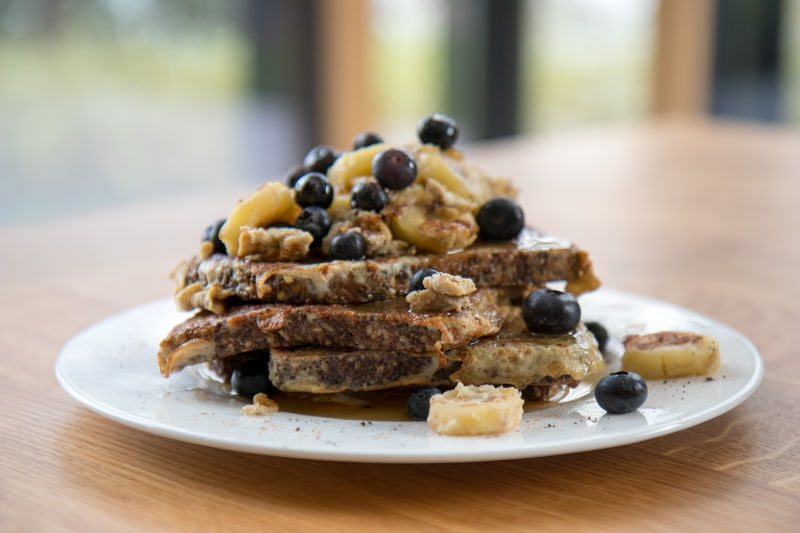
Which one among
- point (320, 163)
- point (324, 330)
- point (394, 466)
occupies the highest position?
point (320, 163)

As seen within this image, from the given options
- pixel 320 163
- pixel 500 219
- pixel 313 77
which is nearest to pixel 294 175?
pixel 320 163

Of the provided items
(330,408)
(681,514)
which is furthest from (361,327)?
(681,514)

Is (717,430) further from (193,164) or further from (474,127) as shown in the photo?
(474,127)

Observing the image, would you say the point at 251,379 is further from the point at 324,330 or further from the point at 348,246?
the point at 348,246

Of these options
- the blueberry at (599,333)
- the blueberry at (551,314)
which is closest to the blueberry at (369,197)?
the blueberry at (551,314)

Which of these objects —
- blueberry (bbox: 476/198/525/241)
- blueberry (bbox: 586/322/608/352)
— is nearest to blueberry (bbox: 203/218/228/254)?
blueberry (bbox: 476/198/525/241)

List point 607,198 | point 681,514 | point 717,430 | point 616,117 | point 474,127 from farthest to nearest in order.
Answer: point 616,117 < point 474,127 < point 607,198 < point 717,430 < point 681,514

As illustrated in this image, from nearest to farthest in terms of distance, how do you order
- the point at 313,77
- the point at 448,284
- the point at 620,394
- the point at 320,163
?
the point at 620,394 → the point at 448,284 → the point at 320,163 → the point at 313,77
